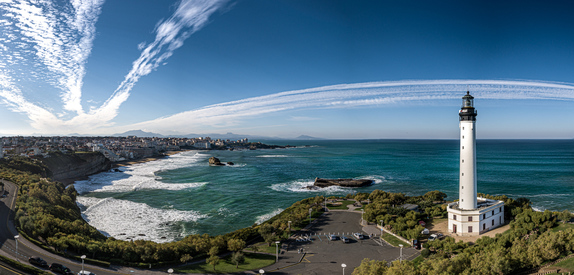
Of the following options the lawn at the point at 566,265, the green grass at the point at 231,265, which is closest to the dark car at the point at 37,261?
the green grass at the point at 231,265

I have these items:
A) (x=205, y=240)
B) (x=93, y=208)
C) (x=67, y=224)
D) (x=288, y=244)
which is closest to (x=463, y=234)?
(x=288, y=244)

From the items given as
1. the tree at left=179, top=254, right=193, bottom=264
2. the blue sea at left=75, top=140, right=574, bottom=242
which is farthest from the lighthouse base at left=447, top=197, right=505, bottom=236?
the tree at left=179, top=254, right=193, bottom=264

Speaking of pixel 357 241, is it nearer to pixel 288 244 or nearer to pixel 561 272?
pixel 288 244

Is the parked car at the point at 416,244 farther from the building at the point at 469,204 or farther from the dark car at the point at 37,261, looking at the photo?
the dark car at the point at 37,261

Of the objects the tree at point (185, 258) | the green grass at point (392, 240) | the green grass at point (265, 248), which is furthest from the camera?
the green grass at point (392, 240)

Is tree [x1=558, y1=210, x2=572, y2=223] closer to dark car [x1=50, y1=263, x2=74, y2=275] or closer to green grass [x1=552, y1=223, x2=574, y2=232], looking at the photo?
green grass [x1=552, y1=223, x2=574, y2=232]

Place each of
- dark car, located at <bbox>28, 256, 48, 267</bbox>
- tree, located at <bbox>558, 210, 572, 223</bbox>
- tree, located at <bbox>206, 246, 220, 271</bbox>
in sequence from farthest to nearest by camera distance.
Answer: tree, located at <bbox>558, 210, 572, 223</bbox> → tree, located at <bbox>206, 246, 220, 271</bbox> → dark car, located at <bbox>28, 256, 48, 267</bbox>

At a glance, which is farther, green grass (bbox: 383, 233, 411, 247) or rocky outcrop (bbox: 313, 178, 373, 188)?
rocky outcrop (bbox: 313, 178, 373, 188)

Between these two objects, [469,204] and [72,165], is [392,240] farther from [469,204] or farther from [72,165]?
[72,165]
